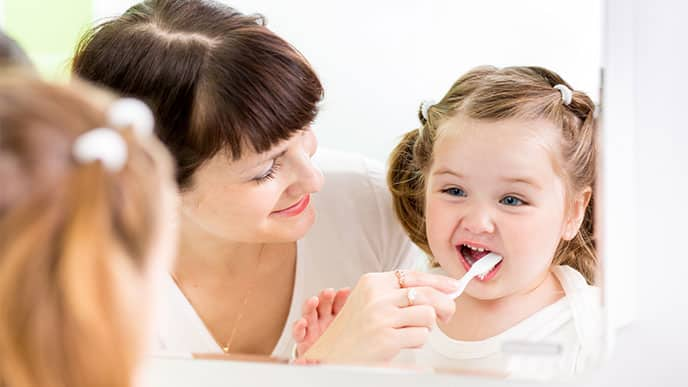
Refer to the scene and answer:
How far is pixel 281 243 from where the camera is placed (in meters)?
0.75

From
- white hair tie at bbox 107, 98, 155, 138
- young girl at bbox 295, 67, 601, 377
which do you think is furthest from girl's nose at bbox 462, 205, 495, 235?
white hair tie at bbox 107, 98, 155, 138

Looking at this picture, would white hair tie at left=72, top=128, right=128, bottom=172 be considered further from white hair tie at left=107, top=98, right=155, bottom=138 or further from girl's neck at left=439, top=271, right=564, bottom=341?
girl's neck at left=439, top=271, right=564, bottom=341

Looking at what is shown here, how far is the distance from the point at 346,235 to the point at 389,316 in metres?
0.08

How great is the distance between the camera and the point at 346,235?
29.1 inches

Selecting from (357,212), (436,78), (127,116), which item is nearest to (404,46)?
(436,78)

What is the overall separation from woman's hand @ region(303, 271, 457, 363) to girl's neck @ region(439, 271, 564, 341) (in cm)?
1

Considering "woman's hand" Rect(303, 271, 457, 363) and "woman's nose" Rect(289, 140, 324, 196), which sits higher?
"woman's nose" Rect(289, 140, 324, 196)

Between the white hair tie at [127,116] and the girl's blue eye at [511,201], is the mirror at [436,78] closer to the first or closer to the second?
the girl's blue eye at [511,201]

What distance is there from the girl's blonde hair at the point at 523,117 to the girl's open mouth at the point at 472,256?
3 cm

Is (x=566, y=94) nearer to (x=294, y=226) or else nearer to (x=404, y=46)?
(x=404, y=46)

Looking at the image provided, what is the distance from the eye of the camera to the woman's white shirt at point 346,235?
734 mm

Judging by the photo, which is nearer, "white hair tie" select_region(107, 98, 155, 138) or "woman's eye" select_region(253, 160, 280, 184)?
"white hair tie" select_region(107, 98, 155, 138)

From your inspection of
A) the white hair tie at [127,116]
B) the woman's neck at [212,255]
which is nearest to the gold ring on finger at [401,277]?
the woman's neck at [212,255]

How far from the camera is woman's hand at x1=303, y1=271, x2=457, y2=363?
711 mm
